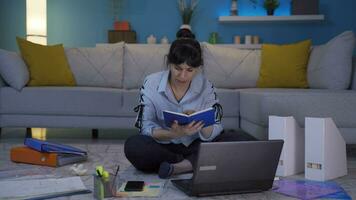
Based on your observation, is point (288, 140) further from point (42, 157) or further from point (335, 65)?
point (335, 65)

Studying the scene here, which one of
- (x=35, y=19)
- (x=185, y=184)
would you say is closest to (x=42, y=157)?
(x=185, y=184)

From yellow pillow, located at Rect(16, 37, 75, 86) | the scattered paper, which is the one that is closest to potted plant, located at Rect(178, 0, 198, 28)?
yellow pillow, located at Rect(16, 37, 75, 86)

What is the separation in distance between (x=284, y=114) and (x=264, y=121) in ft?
0.42

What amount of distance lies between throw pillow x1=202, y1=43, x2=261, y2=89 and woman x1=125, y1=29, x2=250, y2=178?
1.57 meters

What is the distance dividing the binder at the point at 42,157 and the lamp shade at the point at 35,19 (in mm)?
2692

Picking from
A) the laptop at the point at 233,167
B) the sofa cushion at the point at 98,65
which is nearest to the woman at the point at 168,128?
the laptop at the point at 233,167

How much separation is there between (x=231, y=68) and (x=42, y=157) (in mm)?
1938

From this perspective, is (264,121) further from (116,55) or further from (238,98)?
(116,55)

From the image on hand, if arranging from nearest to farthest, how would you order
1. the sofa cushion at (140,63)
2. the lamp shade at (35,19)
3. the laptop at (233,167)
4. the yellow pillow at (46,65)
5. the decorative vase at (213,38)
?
the laptop at (233,167), the yellow pillow at (46,65), the sofa cushion at (140,63), the lamp shade at (35,19), the decorative vase at (213,38)

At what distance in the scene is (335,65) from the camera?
→ 127 inches

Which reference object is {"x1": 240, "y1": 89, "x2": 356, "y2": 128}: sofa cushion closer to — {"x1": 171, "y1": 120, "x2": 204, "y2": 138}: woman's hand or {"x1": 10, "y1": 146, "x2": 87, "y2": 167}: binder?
{"x1": 171, "y1": 120, "x2": 204, "y2": 138}: woman's hand

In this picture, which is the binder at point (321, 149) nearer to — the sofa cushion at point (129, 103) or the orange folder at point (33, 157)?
the orange folder at point (33, 157)

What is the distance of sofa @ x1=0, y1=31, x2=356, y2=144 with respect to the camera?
2381 mm

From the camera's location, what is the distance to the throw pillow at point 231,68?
12.0 feet
